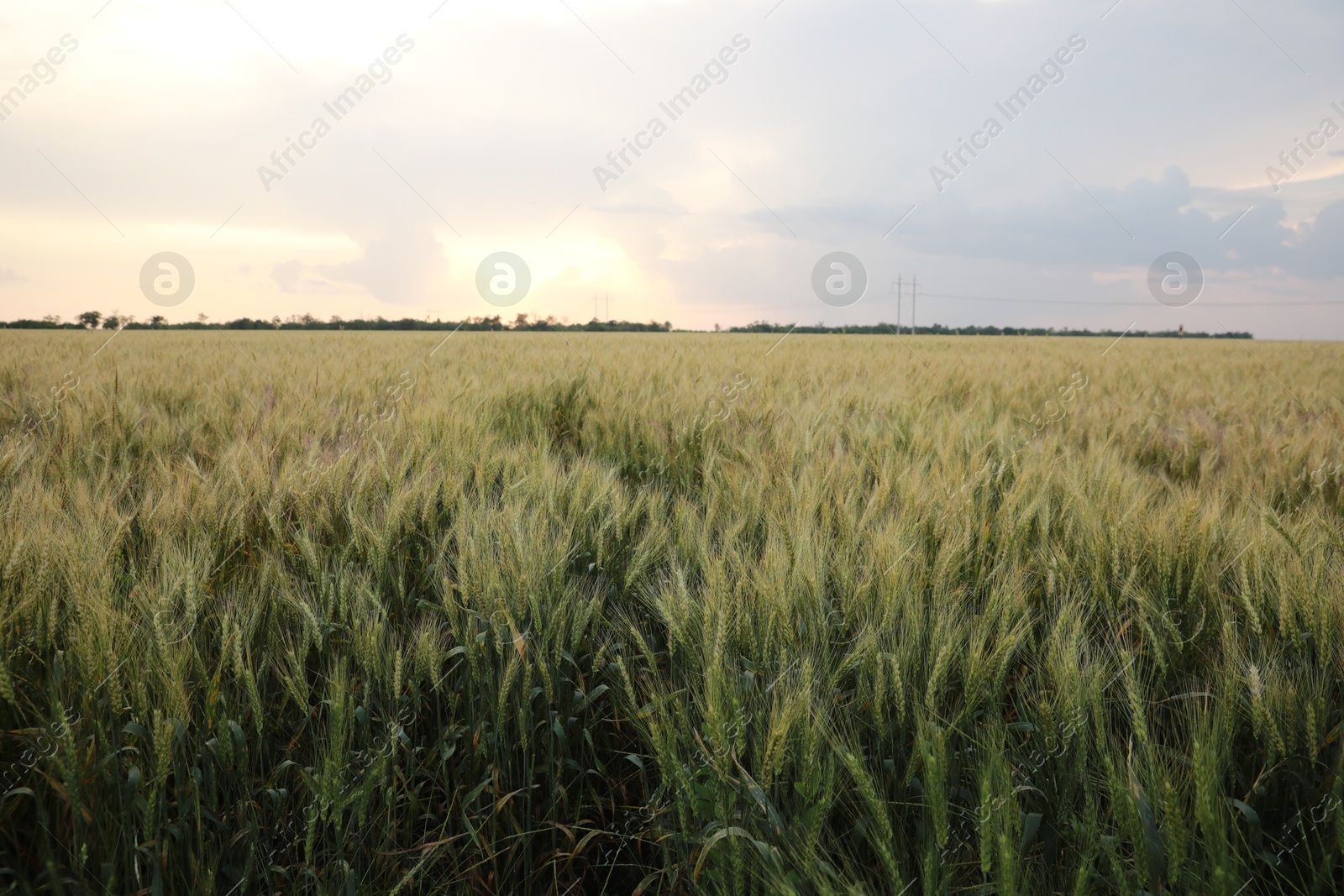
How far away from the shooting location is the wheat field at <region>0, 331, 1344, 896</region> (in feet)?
3.07

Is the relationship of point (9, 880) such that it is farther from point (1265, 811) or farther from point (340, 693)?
point (1265, 811)

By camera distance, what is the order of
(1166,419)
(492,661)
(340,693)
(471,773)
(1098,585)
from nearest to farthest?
(340,693)
(471,773)
(492,661)
(1098,585)
(1166,419)

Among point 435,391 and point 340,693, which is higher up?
point 435,391

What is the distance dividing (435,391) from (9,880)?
3283 mm

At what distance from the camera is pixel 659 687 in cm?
122

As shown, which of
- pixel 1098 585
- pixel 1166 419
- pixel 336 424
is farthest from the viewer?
pixel 1166 419

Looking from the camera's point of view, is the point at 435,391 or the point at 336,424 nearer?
the point at 336,424

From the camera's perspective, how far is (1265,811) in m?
1.04

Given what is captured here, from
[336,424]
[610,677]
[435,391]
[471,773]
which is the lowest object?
[471,773]

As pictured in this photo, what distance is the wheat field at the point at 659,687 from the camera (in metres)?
0.93

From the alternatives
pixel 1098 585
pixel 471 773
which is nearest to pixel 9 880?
pixel 471 773

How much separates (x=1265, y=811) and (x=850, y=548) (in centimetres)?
82

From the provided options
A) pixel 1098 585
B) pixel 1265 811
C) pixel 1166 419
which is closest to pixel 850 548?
pixel 1098 585

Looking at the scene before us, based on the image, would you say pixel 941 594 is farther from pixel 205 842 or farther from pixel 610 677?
pixel 205 842
